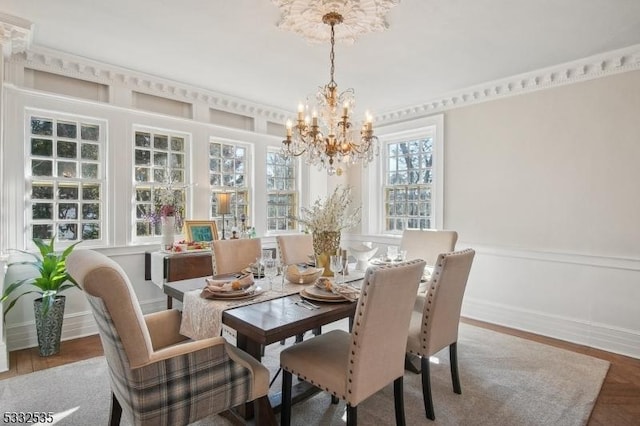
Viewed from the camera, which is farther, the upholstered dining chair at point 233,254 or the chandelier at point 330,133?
the upholstered dining chair at point 233,254

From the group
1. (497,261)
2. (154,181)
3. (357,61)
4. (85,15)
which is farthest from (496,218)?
(85,15)

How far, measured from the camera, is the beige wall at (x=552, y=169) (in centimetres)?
322

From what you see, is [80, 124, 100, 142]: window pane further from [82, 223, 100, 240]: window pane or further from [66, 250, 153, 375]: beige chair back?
[66, 250, 153, 375]: beige chair back

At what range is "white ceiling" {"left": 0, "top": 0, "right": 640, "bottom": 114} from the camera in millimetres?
2473

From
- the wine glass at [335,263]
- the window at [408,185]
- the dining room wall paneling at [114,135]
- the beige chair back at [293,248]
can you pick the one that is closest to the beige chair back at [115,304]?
the wine glass at [335,263]

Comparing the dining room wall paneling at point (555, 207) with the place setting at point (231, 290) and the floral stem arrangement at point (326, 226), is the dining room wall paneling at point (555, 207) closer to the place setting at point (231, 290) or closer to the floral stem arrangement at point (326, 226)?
the floral stem arrangement at point (326, 226)

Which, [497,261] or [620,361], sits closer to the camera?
[620,361]

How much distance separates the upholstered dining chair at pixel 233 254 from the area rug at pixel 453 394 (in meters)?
0.82

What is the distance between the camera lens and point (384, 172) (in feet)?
17.3

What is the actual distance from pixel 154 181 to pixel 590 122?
453cm

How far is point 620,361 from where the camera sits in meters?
3.03

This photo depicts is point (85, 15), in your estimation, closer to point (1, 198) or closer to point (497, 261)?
point (1, 198)

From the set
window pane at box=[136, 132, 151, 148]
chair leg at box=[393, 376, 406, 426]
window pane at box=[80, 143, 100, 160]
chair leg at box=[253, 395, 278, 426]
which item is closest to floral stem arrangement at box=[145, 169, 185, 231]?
window pane at box=[136, 132, 151, 148]

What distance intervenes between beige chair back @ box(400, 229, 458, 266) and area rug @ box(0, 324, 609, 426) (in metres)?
0.88
